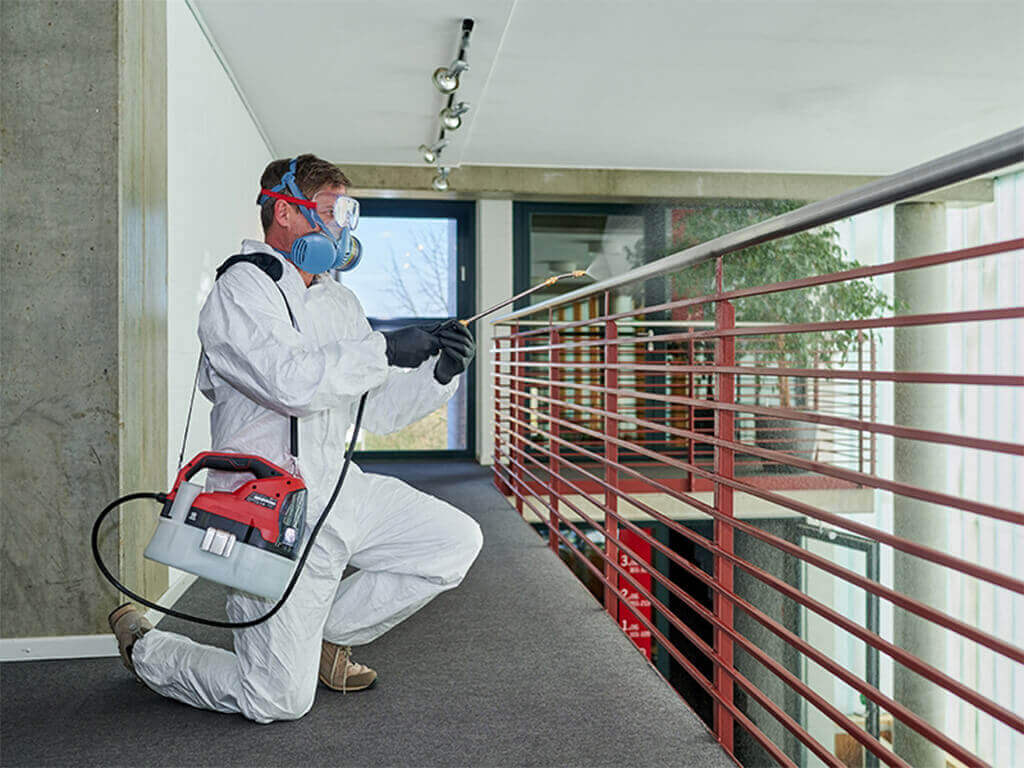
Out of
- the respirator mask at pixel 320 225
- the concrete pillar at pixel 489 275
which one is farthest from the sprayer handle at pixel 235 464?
the concrete pillar at pixel 489 275

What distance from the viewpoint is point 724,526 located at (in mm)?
1763

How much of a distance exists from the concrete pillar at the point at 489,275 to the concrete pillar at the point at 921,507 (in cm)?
340

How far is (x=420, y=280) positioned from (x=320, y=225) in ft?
16.4

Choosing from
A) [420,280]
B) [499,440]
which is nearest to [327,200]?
[499,440]

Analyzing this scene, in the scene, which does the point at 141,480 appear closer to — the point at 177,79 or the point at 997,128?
the point at 177,79

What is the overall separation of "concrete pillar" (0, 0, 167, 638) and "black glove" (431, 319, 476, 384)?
3.30ft

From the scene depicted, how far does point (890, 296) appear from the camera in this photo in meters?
7.57

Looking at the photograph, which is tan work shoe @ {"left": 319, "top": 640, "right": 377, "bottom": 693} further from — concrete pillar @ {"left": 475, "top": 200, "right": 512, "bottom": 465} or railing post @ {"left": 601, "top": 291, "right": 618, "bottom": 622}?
concrete pillar @ {"left": 475, "top": 200, "right": 512, "bottom": 465}

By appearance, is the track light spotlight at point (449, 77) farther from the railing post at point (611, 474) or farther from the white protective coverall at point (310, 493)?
the white protective coverall at point (310, 493)

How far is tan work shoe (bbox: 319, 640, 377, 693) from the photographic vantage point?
211 cm

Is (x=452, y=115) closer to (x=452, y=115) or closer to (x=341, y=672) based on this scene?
(x=452, y=115)

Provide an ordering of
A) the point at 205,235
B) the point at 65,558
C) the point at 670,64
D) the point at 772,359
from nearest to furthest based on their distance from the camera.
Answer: the point at 65,558 < the point at 205,235 < the point at 670,64 < the point at 772,359

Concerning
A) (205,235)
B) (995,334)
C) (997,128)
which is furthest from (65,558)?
(995,334)

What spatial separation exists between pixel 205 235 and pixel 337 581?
2.16 metres
